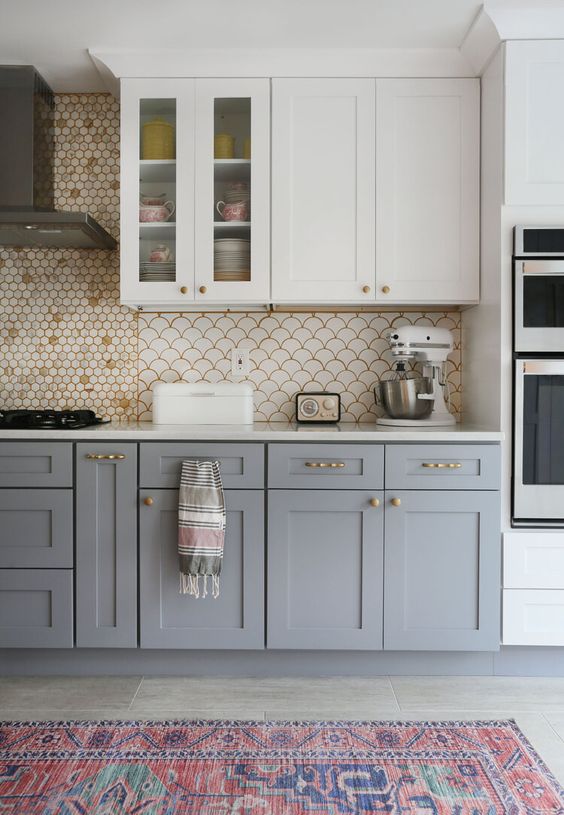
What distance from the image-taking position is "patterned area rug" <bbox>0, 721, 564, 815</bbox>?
1.70 meters

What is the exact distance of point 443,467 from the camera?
2.36 m

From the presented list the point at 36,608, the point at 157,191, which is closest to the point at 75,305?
the point at 157,191

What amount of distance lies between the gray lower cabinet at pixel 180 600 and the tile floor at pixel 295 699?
165 mm

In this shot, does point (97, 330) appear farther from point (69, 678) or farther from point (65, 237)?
point (69, 678)

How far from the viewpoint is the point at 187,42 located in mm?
2504

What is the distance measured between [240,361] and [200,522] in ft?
3.09

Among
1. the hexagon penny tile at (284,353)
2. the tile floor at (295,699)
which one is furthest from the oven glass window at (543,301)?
the tile floor at (295,699)

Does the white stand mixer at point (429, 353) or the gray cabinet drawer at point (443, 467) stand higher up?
the white stand mixer at point (429, 353)

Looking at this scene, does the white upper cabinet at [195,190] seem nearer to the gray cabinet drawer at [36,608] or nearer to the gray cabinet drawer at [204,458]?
the gray cabinet drawer at [204,458]

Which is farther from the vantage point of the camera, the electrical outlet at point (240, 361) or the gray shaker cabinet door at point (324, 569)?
the electrical outlet at point (240, 361)

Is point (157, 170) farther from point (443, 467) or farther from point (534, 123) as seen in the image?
point (443, 467)

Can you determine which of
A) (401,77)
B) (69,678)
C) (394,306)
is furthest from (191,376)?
(401,77)

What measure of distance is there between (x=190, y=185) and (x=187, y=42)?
54 centimetres

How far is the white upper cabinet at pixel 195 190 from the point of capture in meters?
2.63
